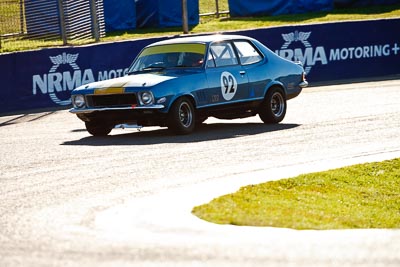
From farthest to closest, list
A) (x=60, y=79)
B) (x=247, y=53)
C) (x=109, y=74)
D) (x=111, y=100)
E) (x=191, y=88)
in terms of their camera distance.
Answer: (x=109, y=74) → (x=60, y=79) → (x=247, y=53) → (x=191, y=88) → (x=111, y=100)

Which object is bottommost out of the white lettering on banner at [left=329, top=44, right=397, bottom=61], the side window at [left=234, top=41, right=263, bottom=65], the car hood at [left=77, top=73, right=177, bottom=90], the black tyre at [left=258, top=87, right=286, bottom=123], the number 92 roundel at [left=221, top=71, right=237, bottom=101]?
the white lettering on banner at [left=329, top=44, right=397, bottom=61]

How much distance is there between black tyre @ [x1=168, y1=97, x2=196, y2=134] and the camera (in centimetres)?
1515

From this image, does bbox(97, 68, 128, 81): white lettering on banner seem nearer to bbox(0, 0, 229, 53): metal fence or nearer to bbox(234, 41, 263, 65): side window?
bbox(0, 0, 229, 53): metal fence

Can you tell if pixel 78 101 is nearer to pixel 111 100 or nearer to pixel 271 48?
pixel 111 100

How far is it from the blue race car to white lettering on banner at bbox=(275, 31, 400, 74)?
7.33 metres

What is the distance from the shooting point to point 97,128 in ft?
52.0

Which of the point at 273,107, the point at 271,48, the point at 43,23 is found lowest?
the point at 273,107

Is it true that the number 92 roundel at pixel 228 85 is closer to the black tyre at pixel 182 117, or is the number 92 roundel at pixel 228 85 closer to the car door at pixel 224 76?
the car door at pixel 224 76

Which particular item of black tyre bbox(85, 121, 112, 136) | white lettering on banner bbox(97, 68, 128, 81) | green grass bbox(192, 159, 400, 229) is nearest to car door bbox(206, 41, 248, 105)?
black tyre bbox(85, 121, 112, 136)

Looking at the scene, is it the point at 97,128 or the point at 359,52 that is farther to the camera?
the point at 359,52

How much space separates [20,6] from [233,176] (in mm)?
14425

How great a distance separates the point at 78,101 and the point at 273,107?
10.5 ft

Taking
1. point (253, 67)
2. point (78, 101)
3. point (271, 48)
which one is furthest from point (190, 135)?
point (271, 48)

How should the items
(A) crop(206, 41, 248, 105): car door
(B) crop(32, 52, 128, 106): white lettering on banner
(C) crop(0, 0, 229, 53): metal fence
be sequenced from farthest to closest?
(C) crop(0, 0, 229, 53): metal fence < (B) crop(32, 52, 128, 106): white lettering on banner < (A) crop(206, 41, 248, 105): car door
